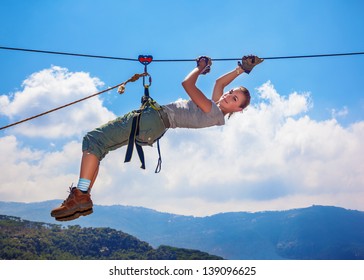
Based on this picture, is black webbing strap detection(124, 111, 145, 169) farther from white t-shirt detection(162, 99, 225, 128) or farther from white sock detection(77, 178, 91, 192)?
white sock detection(77, 178, 91, 192)

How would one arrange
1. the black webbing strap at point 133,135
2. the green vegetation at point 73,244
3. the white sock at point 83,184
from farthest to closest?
the green vegetation at point 73,244
the black webbing strap at point 133,135
the white sock at point 83,184

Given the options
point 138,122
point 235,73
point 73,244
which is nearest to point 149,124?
point 138,122

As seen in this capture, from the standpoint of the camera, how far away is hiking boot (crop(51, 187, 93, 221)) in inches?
156

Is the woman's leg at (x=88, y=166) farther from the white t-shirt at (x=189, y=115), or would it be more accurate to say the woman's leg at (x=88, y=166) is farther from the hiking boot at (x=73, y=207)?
the white t-shirt at (x=189, y=115)

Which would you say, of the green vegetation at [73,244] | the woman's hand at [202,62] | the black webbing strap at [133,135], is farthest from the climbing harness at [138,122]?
the green vegetation at [73,244]

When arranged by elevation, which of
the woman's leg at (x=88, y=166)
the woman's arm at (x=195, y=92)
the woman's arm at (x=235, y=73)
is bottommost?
the woman's leg at (x=88, y=166)

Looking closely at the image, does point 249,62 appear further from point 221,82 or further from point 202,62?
point 202,62

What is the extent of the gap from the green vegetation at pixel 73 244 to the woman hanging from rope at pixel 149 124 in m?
133

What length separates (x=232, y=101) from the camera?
4762 millimetres

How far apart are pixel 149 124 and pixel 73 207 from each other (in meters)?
1.19

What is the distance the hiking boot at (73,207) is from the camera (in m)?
3.95
